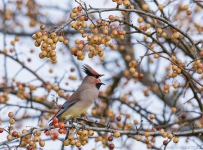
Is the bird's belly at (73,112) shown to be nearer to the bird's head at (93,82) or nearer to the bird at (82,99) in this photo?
the bird at (82,99)

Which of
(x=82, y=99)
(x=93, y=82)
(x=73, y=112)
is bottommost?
(x=73, y=112)

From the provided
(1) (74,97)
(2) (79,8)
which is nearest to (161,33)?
(2) (79,8)

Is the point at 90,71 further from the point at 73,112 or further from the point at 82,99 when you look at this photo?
the point at 73,112

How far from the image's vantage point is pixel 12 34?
24.5ft

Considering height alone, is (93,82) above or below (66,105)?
above

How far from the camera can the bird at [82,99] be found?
4.36m

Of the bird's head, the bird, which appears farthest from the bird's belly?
the bird's head

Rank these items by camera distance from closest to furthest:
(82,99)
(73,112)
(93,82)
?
(73,112)
(82,99)
(93,82)

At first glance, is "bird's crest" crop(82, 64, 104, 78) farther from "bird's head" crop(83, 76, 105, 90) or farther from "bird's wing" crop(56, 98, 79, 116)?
"bird's wing" crop(56, 98, 79, 116)

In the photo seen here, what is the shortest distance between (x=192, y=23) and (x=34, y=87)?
198cm

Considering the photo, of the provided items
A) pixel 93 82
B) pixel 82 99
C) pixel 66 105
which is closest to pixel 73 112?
pixel 66 105

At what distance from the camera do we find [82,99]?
454 cm

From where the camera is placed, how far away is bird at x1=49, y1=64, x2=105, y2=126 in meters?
4.36

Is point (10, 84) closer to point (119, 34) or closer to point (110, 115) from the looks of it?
point (110, 115)
